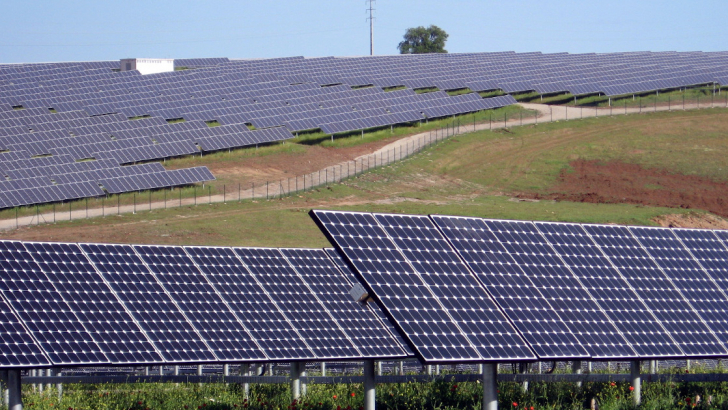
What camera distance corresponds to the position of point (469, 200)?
6238cm

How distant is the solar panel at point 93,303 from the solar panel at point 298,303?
370cm

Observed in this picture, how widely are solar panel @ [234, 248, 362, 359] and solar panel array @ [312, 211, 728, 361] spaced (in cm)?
406

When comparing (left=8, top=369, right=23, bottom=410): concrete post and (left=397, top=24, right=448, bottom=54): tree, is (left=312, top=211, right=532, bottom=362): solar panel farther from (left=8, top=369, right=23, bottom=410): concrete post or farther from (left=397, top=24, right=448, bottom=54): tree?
(left=397, top=24, right=448, bottom=54): tree

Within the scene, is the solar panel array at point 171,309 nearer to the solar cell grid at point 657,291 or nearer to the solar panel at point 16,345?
the solar panel at point 16,345

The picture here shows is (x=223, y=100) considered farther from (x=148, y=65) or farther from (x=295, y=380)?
(x=295, y=380)

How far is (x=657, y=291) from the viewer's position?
20.2 metres

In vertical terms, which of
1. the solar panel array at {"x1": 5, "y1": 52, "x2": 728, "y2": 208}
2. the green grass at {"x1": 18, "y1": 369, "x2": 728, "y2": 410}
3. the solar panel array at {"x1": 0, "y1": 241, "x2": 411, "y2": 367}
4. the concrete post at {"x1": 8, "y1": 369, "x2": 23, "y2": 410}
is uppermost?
the solar panel array at {"x1": 5, "y1": 52, "x2": 728, "y2": 208}

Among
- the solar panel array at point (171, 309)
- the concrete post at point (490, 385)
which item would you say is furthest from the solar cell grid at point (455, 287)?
the solar panel array at point (171, 309)

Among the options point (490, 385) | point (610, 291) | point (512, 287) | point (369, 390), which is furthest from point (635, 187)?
point (490, 385)

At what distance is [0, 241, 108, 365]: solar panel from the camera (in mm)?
19172

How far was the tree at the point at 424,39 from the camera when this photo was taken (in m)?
169

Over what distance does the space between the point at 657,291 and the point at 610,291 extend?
1204 millimetres

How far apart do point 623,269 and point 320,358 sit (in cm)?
669

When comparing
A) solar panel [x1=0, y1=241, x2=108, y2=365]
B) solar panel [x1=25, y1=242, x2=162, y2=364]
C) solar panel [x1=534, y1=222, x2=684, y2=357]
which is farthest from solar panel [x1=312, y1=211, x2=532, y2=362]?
solar panel [x1=0, y1=241, x2=108, y2=365]
